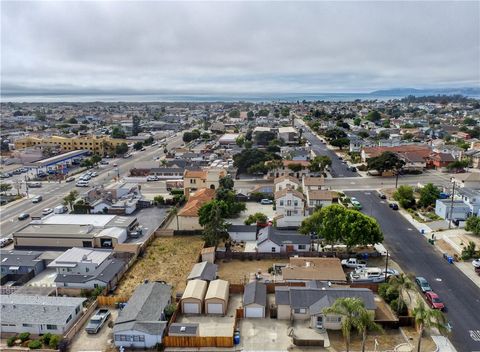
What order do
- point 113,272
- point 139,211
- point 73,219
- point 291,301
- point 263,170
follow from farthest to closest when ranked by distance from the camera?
point 263,170 < point 139,211 < point 73,219 < point 113,272 < point 291,301

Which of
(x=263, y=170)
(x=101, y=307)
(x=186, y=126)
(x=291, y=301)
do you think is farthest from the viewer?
(x=186, y=126)

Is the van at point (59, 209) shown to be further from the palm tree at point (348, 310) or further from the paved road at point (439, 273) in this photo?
the palm tree at point (348, 310)

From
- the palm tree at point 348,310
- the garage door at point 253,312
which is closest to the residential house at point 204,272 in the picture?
the garage door at point 253,312

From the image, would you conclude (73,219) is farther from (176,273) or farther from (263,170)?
(263,170)

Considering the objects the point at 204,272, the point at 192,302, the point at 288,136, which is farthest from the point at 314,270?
the point at 288,136

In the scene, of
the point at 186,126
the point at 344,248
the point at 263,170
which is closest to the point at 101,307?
the point at 344,248

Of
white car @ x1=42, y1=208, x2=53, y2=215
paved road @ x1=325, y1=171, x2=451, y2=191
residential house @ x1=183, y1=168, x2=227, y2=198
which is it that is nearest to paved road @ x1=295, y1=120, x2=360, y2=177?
paved road @ x1=325, y1=171, x2=451, y2=191
